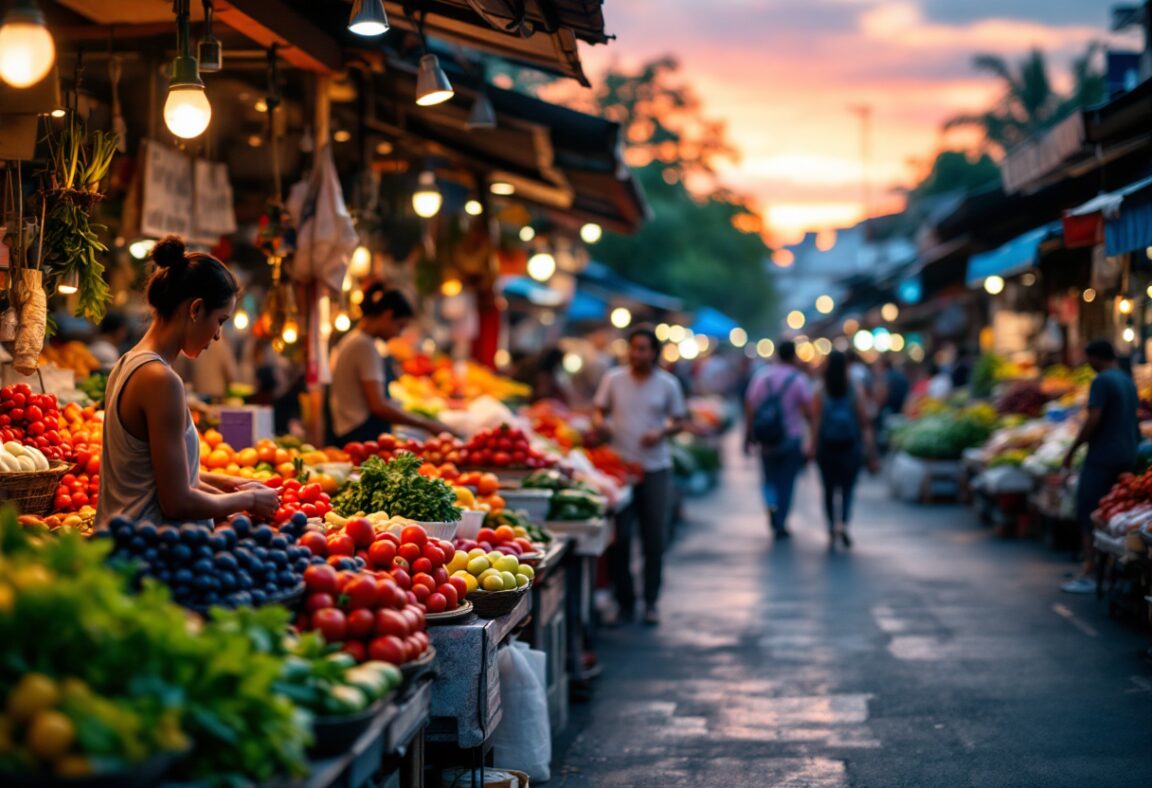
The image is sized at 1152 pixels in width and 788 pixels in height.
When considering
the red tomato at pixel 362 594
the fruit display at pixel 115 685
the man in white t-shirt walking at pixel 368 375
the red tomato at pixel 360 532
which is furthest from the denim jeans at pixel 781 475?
the fruit display at pixel 115 685

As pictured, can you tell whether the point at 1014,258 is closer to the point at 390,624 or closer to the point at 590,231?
the point at 590,231

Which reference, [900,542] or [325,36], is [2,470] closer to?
[325,36]

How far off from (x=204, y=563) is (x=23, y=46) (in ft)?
5.58

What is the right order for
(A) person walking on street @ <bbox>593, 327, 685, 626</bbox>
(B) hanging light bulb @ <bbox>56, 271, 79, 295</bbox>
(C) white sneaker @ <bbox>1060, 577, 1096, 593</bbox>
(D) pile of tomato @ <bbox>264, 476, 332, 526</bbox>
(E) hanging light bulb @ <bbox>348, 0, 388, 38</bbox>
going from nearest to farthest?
(D) pile of tomato @ <bbox>264, 476, 332, 526</bbox>
(E) hanging light bulb @ <bbox>348, 0, 388, 38</bbox>
(B) hanging light bulb @ <bbox>56, 271, 79, 295</bbox>
(A) person walking on street @ <bbox>593, 327, 685, 626</bbox>
(C) white sneaker @ <bbox>1060, 577, 1096, 593</bbox>

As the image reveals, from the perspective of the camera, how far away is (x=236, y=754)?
294cm

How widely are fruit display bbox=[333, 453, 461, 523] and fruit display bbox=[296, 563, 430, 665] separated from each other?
1.68 m

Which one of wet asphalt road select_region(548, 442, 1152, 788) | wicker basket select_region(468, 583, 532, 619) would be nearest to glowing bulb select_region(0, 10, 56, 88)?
wicker basket select_region(468, 583, 532, 619)

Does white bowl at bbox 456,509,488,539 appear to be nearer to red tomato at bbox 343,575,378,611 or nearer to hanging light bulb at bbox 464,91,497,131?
red tomato at bbox 343,575,378,611

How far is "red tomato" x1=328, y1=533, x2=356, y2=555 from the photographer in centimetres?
490

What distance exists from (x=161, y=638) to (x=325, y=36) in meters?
6.22

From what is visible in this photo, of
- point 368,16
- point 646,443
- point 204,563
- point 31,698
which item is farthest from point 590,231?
point 31,698

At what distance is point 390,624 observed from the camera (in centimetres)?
414

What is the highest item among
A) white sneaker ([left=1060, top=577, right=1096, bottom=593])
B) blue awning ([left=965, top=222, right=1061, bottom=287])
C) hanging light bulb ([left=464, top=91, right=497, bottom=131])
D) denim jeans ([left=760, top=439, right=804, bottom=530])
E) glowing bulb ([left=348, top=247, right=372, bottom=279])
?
hanging light bulb ([left=464, top=91, right=497, bottom=131])

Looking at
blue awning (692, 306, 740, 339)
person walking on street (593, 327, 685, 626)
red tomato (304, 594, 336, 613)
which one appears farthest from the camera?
blue awning (692, 306, 740, 339)
